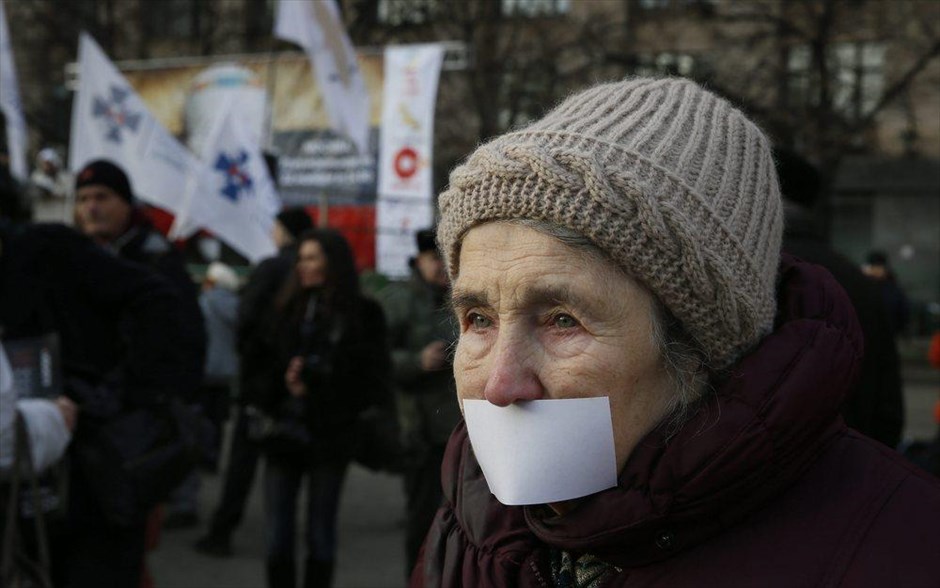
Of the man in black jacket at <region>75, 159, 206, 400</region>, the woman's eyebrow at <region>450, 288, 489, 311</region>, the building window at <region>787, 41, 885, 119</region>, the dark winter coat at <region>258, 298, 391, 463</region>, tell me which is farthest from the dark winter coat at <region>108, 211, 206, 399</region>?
the building window at <region>787, 41, 885, 119</region>

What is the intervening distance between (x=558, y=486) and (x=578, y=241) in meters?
0.33

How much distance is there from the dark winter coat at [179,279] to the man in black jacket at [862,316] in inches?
79.9

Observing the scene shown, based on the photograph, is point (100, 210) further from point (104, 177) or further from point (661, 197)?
point (661, 197)

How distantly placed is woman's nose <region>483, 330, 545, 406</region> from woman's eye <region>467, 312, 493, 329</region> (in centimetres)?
9

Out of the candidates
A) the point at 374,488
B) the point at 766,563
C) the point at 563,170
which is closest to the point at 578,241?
the point at 563,170

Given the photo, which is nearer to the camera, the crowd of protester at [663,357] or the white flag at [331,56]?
the crowd of protester at [663,357]

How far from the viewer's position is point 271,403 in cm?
554

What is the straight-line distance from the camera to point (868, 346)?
365 cm

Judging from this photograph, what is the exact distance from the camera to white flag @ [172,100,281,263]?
8.99 m

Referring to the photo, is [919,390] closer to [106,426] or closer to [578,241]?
[106,426]

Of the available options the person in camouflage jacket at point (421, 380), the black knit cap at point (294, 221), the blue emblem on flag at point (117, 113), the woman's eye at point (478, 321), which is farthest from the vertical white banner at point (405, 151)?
the woman's eye at point (478, 321)

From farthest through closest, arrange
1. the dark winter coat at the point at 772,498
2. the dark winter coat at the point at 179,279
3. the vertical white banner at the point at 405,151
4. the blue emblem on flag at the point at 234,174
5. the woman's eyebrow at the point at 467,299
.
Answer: the vertical white banner at the point at 405,151
the blue emblem on flag at the point at 234,174
the dark winter coat at the point at 179,279
the woman's eyebrow at the point at 467,299
the dark winter coat at the point at 772,498

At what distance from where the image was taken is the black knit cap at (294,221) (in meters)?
7.17

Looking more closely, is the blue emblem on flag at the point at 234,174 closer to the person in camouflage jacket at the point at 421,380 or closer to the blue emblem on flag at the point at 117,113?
the blue emblem on flag at the point at 117,113
